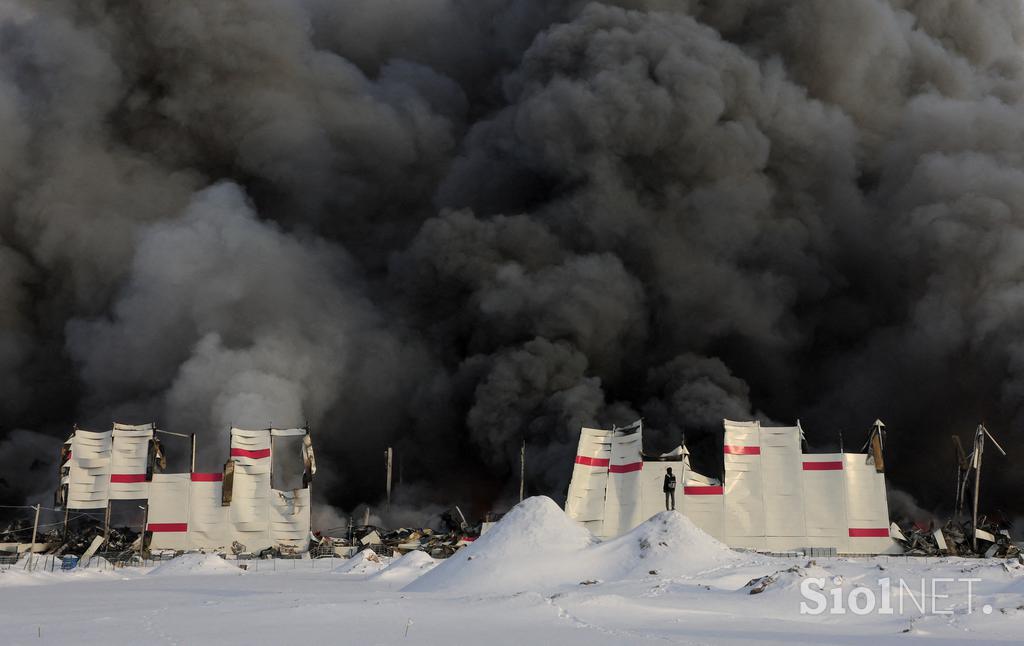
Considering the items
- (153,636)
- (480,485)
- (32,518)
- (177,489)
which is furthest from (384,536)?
(153,636)

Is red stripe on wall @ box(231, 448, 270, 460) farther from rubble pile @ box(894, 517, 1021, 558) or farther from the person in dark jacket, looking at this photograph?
rubble pile @ box(894, 517, 1021, 558)

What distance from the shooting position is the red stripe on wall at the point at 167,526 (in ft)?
211

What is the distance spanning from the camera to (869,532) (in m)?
58.8

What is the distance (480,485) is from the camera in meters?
84.0

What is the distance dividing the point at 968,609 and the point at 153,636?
1735 centimetres

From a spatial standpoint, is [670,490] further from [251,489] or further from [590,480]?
[251,489]

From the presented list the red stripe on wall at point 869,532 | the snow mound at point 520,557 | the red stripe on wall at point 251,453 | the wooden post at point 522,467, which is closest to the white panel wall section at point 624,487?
the wooden post at point 522,467

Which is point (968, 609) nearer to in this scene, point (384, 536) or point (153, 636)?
point (153, 636)

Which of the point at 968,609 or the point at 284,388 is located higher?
the point at 284,388

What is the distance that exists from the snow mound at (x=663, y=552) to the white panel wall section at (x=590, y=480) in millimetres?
25932

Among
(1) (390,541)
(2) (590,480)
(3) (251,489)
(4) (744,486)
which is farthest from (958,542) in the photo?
(3) (251,489)

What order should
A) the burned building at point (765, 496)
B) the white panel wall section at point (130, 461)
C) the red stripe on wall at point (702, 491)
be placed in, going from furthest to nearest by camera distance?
the white panel wall section at point (130, 461)
the red stripe on wall at point (702, 491)
the burned building at point (765, 496)

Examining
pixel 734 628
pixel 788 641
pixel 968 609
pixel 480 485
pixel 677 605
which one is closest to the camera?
pixel 788 641

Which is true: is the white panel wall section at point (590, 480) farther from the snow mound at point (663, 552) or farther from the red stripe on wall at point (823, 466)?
the snow mound at point (663, 552)
